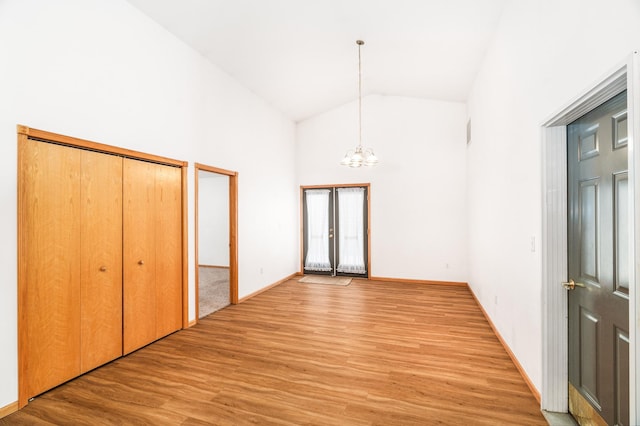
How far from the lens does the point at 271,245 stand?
600 cm

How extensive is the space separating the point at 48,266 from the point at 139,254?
865mm

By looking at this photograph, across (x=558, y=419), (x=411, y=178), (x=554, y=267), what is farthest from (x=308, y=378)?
(x=411, y=178)

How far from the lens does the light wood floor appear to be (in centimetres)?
218

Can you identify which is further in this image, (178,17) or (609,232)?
(178,17)

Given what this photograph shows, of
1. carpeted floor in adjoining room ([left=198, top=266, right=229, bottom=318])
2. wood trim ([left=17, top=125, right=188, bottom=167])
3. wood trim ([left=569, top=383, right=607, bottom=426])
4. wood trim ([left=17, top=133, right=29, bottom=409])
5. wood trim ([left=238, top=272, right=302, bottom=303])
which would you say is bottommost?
carpeted floor in adjoining room ([left=198, top=266, right=229, bottom=318])

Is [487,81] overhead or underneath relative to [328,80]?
underneath

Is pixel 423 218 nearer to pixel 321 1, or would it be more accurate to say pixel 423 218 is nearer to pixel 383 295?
pixel 383 295

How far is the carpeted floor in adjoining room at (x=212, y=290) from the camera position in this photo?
15.4 feet

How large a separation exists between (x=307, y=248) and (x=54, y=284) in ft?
16.5

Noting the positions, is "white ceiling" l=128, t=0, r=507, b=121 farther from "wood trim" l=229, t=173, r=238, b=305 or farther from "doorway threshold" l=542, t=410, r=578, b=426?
"doorway threshold" l=542, t=410, r=578, b=426

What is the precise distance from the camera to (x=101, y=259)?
2908 millimetres

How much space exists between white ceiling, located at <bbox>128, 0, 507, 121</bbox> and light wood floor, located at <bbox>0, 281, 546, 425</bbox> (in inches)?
143

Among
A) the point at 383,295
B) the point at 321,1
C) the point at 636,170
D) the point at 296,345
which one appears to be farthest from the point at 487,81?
the point at 296,345

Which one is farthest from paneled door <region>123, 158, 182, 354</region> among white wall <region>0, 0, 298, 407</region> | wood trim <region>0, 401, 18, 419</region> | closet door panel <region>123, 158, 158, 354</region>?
wood trim <region>0, 401, 18, 419</region>
